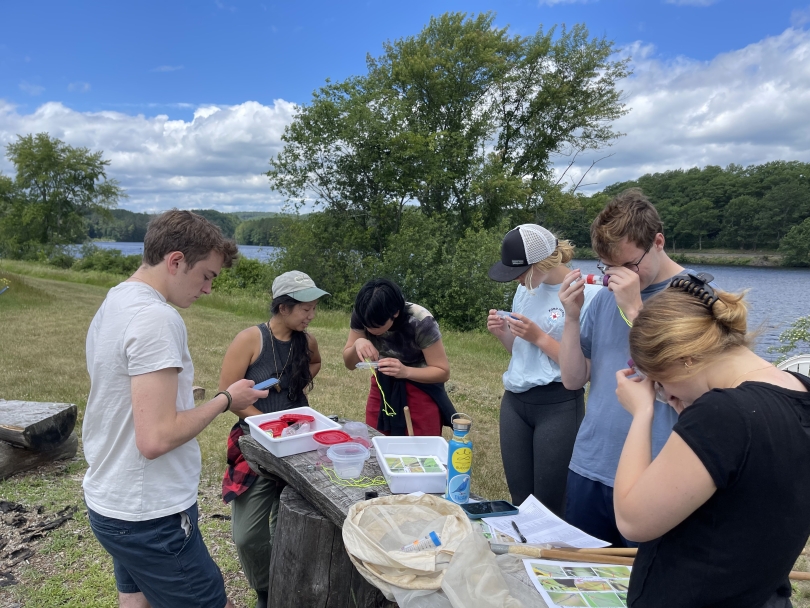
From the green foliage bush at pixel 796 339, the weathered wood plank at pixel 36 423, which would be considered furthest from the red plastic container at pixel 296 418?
the green foliage bush at pixel 796 339

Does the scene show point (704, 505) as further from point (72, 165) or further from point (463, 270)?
point (72, 165)

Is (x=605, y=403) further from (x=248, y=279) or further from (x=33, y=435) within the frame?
(x=248, y=279)

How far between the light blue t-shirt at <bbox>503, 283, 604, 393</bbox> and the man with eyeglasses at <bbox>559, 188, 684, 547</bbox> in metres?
0.26

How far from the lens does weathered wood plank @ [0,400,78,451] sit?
4449 millimetres

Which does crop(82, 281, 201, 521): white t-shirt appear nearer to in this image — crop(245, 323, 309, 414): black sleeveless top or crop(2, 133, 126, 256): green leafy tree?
crop(245, 323, 309, 414): black sleeveless top

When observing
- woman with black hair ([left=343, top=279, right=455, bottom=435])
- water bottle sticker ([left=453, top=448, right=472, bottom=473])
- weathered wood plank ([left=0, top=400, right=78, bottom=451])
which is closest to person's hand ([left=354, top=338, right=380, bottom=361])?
woman with black hair ([left=343, top=279, right=455, bottom=435])

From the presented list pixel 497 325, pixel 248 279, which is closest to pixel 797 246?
pixel 497 325

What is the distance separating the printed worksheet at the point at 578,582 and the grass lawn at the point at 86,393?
221cm

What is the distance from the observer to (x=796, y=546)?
121 centimetres

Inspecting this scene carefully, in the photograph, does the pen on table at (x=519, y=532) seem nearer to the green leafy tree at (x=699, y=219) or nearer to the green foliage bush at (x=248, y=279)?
the green foliage bush at (x=248, y=279)

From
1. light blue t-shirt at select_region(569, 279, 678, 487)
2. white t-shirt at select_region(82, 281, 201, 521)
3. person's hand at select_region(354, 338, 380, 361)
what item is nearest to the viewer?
white t-shirt at select_region(82, 281, 201, 521)

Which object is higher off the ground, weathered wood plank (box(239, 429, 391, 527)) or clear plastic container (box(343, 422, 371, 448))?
clear plastic container (box(343, 422, 371, 448))

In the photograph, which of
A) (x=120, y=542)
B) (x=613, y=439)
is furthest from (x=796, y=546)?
(x=120, y=542)

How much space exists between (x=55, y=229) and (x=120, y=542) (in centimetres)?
4564
